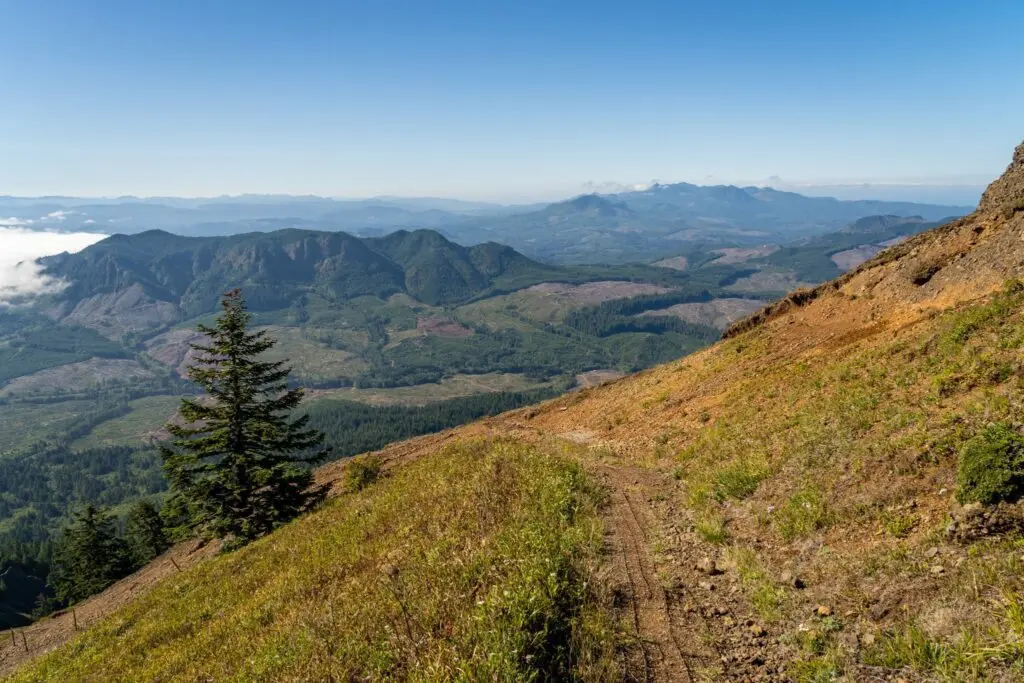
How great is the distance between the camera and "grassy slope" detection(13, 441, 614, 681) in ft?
26.4

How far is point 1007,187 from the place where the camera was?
30312mm

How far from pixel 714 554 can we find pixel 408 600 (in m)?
7.48

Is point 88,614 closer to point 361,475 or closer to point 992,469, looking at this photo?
point 361,475

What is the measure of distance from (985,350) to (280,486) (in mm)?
33725

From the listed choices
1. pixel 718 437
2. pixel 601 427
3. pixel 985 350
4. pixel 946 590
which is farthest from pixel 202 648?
pixel 985 350

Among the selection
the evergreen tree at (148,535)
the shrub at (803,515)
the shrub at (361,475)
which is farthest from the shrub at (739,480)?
the evergreen tree at (148,535)

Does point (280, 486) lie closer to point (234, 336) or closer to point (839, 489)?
point (234, 336)

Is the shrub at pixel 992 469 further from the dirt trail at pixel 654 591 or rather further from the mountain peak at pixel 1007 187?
the mountain peak at pixel 1007 187

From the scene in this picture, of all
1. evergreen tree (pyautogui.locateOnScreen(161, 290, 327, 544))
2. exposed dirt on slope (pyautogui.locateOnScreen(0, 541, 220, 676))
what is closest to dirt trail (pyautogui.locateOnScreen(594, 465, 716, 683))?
evergreen tree (pyautogui.locateOnScreen(161, 290, 327, 544))

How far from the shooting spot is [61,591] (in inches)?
2655

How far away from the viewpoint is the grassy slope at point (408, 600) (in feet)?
26.4

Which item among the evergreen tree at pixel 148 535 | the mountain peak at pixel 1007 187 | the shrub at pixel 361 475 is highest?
the mountain peak at pixel 1007 187

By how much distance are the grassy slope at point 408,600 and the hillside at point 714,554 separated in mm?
65

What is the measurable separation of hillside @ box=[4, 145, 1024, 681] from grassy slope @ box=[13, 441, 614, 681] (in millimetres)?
65
